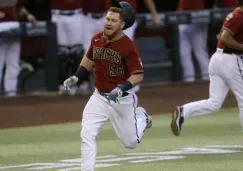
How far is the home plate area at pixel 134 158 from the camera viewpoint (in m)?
9.45

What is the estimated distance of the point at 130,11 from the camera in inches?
344

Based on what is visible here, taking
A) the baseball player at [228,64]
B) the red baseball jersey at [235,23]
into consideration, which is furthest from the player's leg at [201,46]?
the red baseball jersey at [235,23]

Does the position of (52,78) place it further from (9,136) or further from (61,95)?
(9,136)

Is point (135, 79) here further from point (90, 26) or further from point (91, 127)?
point (90, 26)

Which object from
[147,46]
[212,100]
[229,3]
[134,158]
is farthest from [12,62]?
[134,158]

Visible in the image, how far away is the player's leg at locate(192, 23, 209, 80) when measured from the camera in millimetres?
17250

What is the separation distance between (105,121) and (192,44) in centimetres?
893

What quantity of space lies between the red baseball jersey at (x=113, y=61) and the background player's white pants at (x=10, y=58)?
674 cm

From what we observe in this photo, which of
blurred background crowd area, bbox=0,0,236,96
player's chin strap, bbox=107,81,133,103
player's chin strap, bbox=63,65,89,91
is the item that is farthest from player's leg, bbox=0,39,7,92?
player's chin strap, bbox=107,81,133,103

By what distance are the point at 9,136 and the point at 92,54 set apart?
3585 millimetres

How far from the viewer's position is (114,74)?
28.6 ft

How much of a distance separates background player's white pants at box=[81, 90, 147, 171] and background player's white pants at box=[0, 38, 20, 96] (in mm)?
6527

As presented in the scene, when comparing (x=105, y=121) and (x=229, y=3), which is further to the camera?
(x=229, y=3)

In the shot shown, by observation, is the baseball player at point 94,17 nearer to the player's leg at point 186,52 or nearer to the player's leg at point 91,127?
the player's leg at point 186,52
